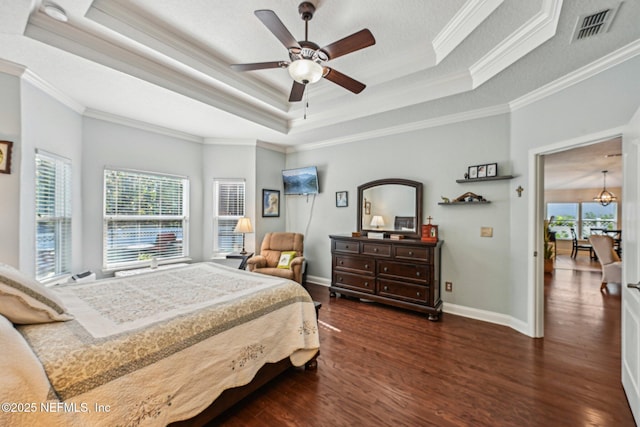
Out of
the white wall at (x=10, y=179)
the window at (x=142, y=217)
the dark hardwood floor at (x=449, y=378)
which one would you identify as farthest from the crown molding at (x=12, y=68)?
the dark hardwood floor at (x=449, y=378)

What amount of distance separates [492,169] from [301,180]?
307 cm

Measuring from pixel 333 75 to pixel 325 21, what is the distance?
1.60 ft

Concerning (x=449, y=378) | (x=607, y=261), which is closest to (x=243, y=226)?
(x=449, y=378)

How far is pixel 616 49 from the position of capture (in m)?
2.13

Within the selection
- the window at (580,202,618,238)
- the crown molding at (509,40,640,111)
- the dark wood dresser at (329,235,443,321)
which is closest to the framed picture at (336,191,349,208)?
the dark wood dresser at (329,235,443,321)

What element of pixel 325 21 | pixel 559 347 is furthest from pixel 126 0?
pixel 559 347

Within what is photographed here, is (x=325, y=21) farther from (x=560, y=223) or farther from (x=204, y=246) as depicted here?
(x=560, y=223)

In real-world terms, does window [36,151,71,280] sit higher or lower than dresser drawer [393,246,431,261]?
higher

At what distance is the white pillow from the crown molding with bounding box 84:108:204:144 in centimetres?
289

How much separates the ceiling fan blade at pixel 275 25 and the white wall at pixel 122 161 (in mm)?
3160

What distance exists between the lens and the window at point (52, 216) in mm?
2859

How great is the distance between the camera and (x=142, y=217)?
13.3ft

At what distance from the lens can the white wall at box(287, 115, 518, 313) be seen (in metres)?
3.32

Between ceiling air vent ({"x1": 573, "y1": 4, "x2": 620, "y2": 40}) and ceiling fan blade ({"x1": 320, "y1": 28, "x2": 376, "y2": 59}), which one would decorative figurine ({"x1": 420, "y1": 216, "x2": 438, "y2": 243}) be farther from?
ceiling fan blade ({"x1": 320, "y1": 28, "x2": 376, "y2": 59})
